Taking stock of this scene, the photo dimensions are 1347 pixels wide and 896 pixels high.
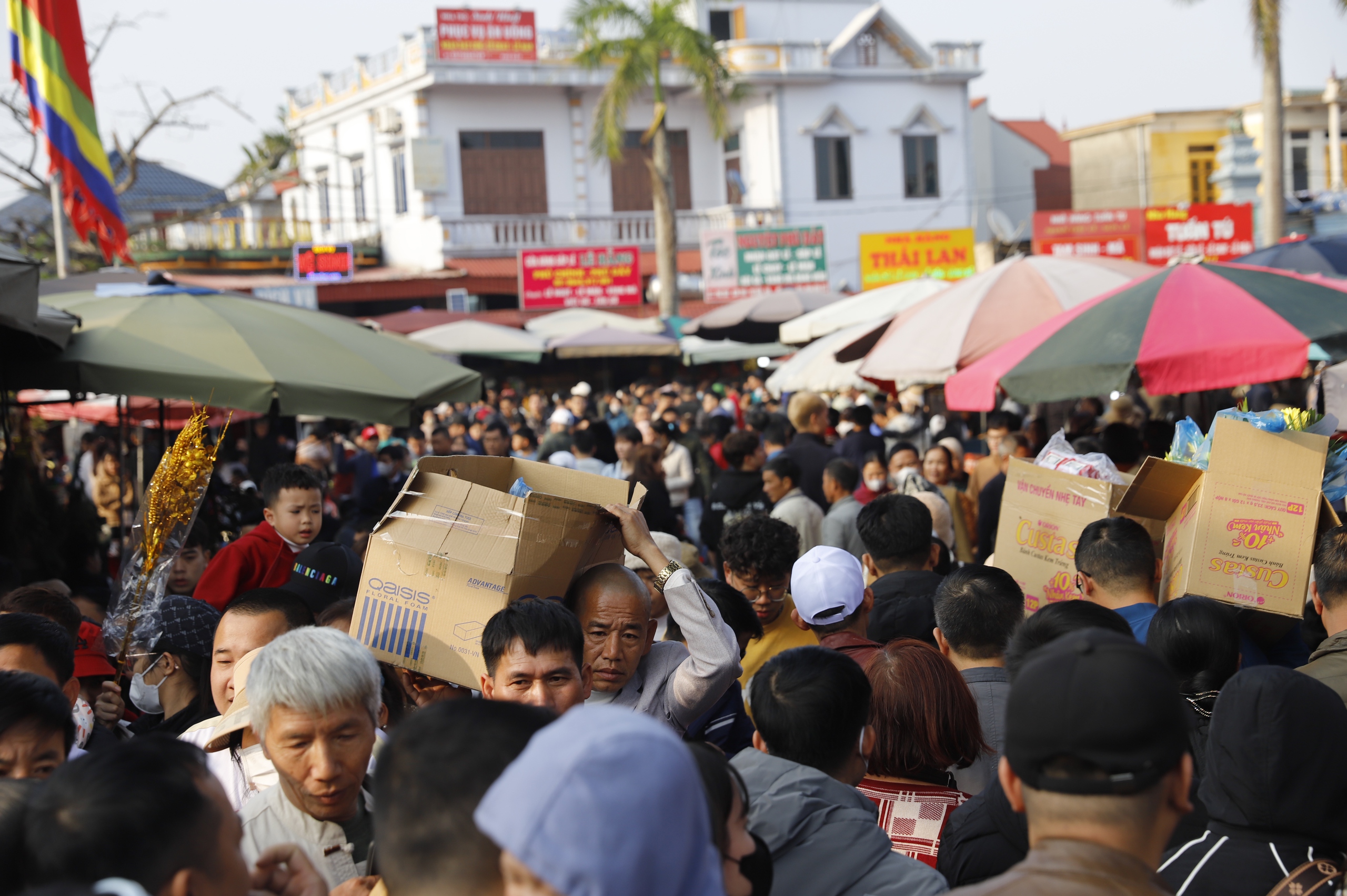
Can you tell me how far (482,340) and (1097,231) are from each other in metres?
16.0

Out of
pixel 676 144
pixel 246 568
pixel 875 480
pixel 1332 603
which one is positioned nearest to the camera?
pixel 1332 603

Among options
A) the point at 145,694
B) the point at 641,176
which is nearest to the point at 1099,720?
the point at 145,694

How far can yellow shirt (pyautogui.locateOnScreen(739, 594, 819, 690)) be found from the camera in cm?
436

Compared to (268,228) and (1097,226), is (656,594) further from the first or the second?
(268,228)

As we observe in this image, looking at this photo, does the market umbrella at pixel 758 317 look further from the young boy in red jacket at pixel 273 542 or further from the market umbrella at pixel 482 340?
the young boy in red jacket at pixel 273 542

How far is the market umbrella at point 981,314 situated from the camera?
732 centimetres

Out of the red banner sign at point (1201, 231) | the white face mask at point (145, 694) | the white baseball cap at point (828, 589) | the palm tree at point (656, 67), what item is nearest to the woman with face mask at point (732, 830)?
the white baseball cap at point (828, 589)

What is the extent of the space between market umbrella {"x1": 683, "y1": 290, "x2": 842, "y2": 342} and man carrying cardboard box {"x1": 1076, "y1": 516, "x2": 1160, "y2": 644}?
30.3 feet

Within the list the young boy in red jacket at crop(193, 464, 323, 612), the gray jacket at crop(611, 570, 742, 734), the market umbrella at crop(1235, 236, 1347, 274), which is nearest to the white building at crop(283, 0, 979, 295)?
the market umbrella at crop(1235, 236, 1347, 274)

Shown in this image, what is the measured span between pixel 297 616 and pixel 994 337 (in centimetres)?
509

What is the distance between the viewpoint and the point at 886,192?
31.1 metres

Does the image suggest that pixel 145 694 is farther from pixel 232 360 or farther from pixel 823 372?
pixel 823 372

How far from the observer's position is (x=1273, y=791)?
2578mm

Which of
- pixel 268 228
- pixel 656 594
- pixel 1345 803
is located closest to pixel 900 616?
pixel 656 594
